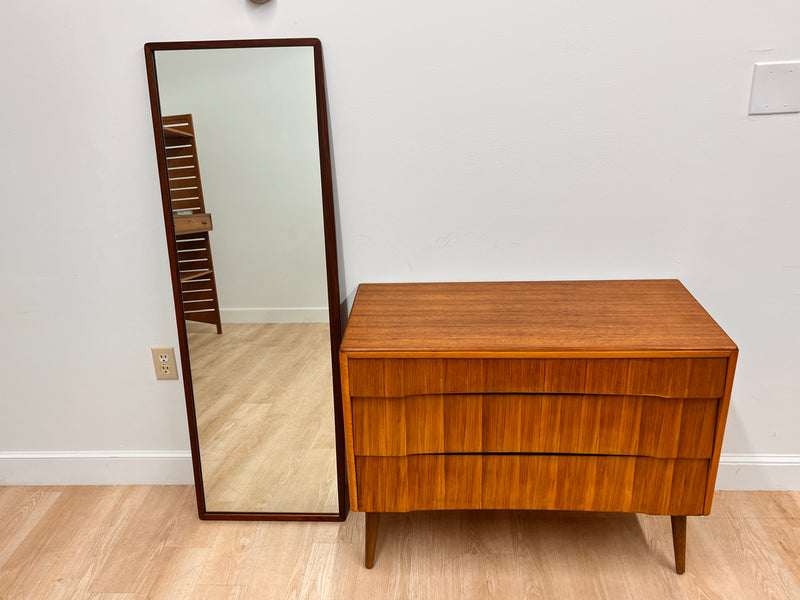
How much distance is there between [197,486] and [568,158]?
1376mm

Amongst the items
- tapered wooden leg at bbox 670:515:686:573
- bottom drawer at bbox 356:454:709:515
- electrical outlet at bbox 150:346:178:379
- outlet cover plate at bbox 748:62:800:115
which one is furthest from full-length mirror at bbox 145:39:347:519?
outlet cover plate at bbox 748:62:800:115

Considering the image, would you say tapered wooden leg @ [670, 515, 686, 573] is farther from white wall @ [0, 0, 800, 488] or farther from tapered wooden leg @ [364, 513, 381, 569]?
tapered wooden leg @ [364, 513, 381, 569]

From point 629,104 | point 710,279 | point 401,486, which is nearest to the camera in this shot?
point 401,486

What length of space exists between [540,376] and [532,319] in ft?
0.56

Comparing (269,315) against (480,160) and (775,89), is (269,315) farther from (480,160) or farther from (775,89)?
(775,89)

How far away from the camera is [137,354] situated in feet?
5.98

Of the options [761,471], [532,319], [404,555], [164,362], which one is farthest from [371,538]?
[761,471]

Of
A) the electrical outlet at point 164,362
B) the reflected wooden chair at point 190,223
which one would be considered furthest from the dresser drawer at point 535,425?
the electrical outlet at point 164,362

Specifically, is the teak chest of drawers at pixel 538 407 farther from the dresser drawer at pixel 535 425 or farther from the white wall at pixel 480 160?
the white wall at pixel 480 160

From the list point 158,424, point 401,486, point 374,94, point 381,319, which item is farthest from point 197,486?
point 374,94

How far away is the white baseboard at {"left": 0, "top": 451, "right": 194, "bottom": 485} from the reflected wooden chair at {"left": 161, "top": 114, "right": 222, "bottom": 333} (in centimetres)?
55

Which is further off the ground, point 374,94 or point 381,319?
point 374,94

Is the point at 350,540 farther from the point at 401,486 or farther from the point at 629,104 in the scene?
the point at 629,104

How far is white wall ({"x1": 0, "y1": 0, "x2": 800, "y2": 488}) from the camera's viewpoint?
4.89 feet
